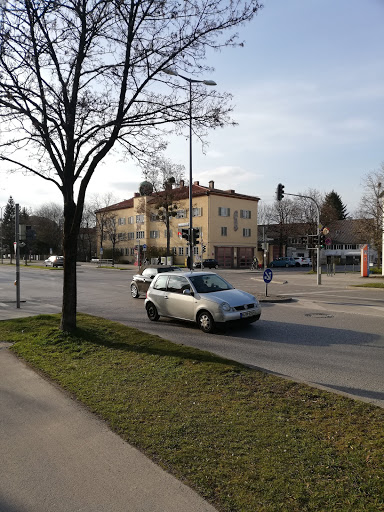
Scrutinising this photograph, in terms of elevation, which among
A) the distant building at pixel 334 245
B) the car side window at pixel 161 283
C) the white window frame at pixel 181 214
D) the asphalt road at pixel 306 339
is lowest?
the asphalt road at pixel 306 339

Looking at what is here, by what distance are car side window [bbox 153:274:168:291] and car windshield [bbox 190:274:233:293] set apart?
98 centimetres

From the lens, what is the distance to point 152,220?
67438 mm

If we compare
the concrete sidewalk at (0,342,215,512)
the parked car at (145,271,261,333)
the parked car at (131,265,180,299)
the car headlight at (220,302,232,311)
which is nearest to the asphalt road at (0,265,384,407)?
the parked car at (145,271,261,333)

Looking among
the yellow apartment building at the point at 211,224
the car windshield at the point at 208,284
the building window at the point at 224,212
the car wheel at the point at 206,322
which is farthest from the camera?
the building window at the point at 224,212

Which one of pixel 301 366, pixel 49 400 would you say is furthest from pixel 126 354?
pixel 301 366

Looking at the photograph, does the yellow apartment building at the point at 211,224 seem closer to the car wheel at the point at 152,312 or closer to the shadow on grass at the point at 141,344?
the car wheel at the point at 152,312

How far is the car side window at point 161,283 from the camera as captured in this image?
11.7 m

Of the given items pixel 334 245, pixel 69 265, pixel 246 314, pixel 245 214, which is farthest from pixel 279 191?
pixel 334 245

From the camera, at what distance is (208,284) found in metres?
11.0

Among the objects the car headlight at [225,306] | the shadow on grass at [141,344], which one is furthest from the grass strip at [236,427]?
the car headlight at [225,306]

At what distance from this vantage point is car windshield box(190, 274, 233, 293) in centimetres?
1080

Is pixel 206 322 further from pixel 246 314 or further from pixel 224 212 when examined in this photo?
pixel 224 212

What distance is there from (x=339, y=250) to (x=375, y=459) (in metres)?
80.8

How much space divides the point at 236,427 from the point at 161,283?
790 cm
